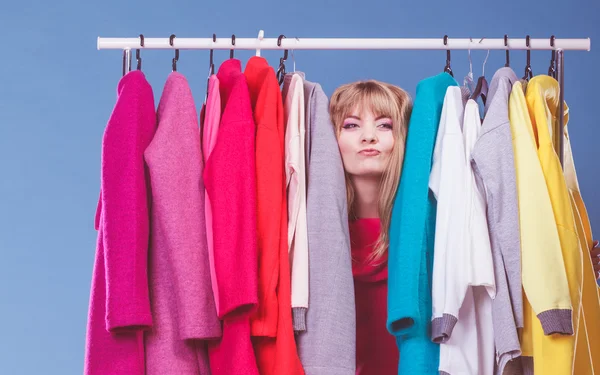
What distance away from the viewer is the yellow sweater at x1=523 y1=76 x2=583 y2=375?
6.61ft

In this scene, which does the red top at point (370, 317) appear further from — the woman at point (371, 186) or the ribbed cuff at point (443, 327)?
the ribbed cuff at point (443, 327)

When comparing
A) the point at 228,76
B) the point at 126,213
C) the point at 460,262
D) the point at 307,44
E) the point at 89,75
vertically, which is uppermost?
the point at 89,75

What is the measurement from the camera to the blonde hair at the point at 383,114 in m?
2.31

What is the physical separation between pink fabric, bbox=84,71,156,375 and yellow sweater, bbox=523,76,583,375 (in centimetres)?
96

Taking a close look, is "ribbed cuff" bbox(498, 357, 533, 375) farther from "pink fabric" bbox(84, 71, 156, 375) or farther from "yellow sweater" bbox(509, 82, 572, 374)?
"pink fabric" bbox(84, 71, 156, 375)

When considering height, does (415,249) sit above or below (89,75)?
below

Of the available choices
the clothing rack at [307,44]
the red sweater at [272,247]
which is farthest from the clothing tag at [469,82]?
the red sweater at [272,247]

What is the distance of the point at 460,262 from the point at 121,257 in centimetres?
83

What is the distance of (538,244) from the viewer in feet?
6.70

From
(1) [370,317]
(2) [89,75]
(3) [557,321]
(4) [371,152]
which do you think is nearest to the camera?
(3) [557,321]

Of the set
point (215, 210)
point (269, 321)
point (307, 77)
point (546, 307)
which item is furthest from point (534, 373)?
point (307, 77)

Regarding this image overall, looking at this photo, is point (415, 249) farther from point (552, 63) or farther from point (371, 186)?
point (552, 63)

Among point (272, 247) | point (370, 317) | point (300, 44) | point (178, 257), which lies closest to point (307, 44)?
point (300, 44)

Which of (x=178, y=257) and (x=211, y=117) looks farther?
(x=211, y=117)
